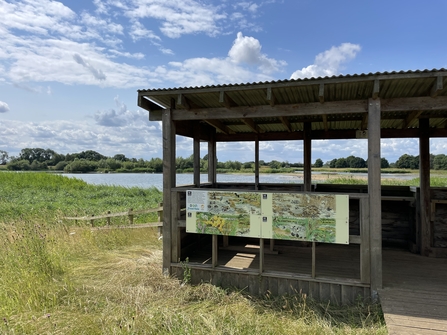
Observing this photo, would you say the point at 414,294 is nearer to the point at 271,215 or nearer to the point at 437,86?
the point at 271,215

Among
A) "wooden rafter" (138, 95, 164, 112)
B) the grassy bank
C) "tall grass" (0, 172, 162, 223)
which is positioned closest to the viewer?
the grassy bank

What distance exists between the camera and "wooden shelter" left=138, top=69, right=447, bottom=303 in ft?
13.1

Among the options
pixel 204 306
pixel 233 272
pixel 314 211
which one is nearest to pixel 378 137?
pixel 314 211

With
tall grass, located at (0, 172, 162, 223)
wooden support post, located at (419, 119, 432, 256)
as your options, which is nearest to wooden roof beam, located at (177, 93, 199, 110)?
wooden support post, located at (419, 119, 432, 256)

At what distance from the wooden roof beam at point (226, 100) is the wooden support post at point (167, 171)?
98cm

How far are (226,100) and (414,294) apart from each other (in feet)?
12.2

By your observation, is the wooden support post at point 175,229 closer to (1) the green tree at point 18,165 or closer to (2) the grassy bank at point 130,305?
(2) the grassy bank at point 130,305

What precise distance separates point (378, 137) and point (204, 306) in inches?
129

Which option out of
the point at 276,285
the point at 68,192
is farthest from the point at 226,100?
the point at 68,192

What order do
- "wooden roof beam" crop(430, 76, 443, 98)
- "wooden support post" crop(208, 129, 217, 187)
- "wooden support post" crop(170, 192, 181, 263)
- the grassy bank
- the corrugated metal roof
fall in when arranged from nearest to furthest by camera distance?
1. the grassy bank
2. "wooden roof beam" crop(430, 76, 443, 98)
3. the corrugated metal roof
4. "wooden support post" crop(170, 192, 181, 263)
5. "wooden support post" crop(208, 129, 217, 187)

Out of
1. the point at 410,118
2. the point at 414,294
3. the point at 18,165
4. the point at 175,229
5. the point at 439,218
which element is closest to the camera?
the point at 414,294

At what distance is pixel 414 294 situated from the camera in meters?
3.82

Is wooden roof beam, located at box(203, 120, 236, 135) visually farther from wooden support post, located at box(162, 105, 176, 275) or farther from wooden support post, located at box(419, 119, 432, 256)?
wooden support post, located at box(419, 119, 432, 256)

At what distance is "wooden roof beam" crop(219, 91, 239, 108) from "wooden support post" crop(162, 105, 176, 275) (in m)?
0.98
